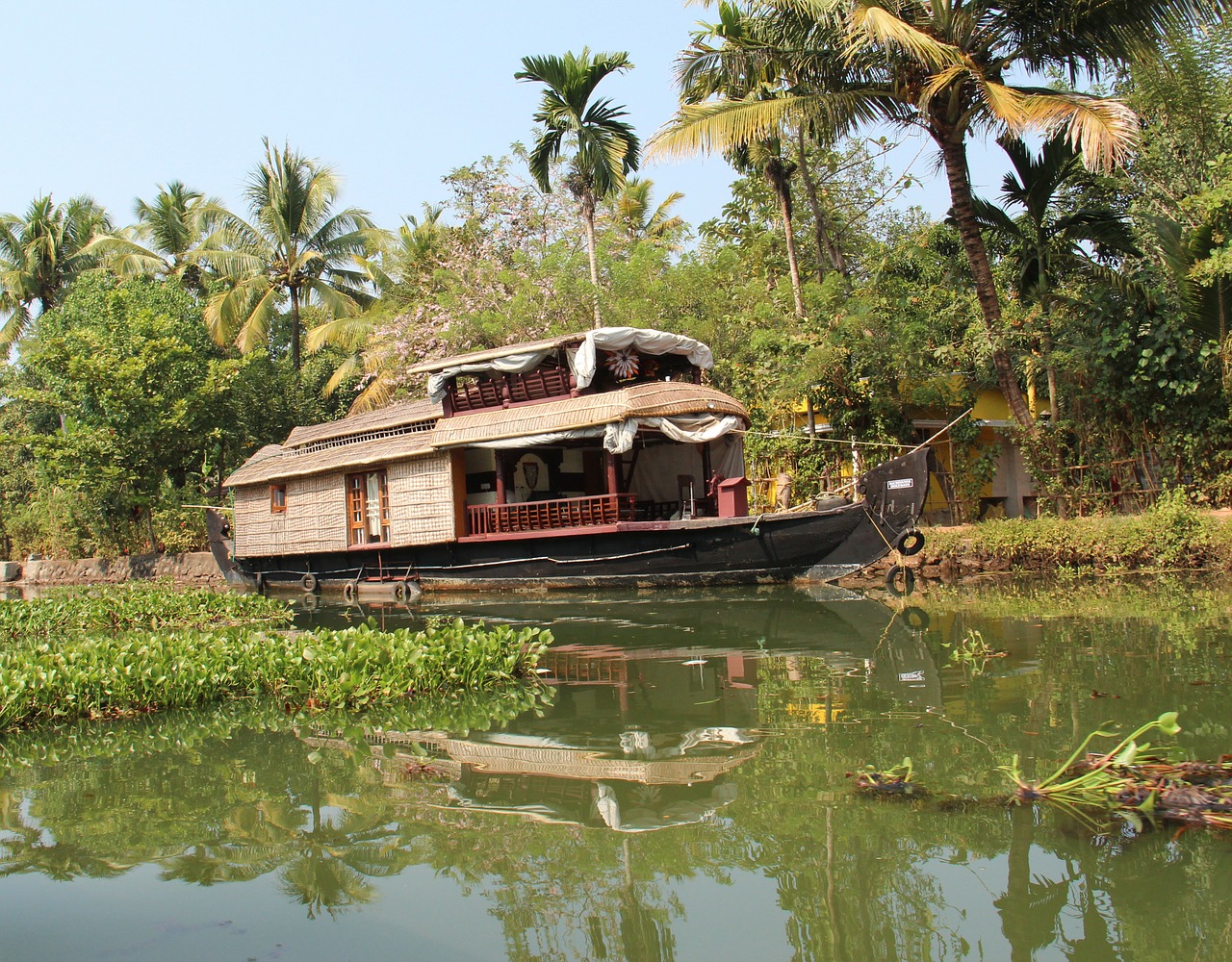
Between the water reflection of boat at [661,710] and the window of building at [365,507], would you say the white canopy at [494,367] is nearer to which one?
the window of building at [365,507]

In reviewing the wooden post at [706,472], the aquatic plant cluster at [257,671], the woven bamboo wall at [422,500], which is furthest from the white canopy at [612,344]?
the aquatic plant cluster at [257,671]

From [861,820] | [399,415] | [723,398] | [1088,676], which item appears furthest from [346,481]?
[861,820]

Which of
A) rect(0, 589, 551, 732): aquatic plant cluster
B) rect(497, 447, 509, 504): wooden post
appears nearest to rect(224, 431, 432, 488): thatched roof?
rect(497, 447, 509, 504): wooden post

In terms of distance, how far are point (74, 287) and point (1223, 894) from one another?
2488 cm

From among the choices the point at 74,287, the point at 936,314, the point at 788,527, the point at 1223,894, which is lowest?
the point at 1223,894

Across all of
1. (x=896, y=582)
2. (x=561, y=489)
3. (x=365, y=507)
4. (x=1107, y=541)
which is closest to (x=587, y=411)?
(x=561, y=489)

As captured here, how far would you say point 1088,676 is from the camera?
5.62 metres

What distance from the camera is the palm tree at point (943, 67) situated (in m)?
11.1

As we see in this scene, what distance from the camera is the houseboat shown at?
11.5 m

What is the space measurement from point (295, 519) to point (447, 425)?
4.17 m

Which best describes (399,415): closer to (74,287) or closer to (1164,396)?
(1164,396)

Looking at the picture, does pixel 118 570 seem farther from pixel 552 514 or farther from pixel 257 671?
pixel 257 671

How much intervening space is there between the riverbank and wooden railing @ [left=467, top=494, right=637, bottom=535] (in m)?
2.95

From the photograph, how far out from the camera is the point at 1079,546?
1160 centimetres
